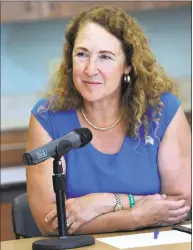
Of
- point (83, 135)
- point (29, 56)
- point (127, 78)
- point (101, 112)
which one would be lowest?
point (83, 135)

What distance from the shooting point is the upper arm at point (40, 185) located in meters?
2.71

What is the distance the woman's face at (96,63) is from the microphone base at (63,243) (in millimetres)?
579

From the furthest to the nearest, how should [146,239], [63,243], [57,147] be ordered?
[146,239] < [63,243] < [57,147]

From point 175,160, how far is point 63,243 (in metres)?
0.69

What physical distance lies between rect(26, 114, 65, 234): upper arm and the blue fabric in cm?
6

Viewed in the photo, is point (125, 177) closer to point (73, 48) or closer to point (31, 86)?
point (73, 48)

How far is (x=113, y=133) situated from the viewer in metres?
2.87

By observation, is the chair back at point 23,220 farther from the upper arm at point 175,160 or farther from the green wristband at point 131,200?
the upper arm at point 175,160

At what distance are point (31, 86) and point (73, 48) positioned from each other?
1.64m

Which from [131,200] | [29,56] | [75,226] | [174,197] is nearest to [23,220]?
[75,226]

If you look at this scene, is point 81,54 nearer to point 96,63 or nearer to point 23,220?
point 96,63

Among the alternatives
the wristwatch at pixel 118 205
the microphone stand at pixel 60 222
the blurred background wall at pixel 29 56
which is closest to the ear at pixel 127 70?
the wristwatch at pixel 118 205

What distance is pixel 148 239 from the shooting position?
2.46 metres

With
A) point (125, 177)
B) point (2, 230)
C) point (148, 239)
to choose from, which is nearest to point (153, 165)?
point (125, 177)
